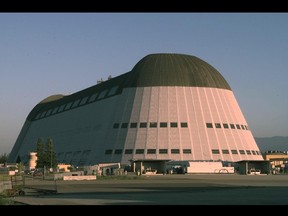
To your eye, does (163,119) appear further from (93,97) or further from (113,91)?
(93,97)

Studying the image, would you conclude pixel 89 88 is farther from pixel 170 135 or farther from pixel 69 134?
pixel 170 135

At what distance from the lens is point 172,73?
12594 cm

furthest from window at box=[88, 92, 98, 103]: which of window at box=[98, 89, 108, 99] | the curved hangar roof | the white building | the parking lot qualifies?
the parking lot

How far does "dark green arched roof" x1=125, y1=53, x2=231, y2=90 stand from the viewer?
410 feet

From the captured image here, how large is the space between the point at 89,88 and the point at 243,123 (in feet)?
167

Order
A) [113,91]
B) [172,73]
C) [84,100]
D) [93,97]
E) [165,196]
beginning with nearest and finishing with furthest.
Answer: [165,196] < [172,73] < [113,91] < [93,97] < [84,100]

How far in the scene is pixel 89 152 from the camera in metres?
125

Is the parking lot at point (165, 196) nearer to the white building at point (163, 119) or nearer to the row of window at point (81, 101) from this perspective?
the white building at point (163, 119)

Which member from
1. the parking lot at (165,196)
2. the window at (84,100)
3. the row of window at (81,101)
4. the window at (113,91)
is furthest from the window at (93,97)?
the parking lot at (165,196)

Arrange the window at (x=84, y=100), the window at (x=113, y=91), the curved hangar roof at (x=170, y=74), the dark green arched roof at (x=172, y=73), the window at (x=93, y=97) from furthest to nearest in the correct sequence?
the window at (x=84, y=100), the window at (x=93, y=97), the window at (x=113, y=91), the curved hangar roof at (x=170, y=74), the dark green arched roof at (x=172, y=73)

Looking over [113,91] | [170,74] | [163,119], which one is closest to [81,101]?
[113,91]

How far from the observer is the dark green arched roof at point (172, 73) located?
410 ft
